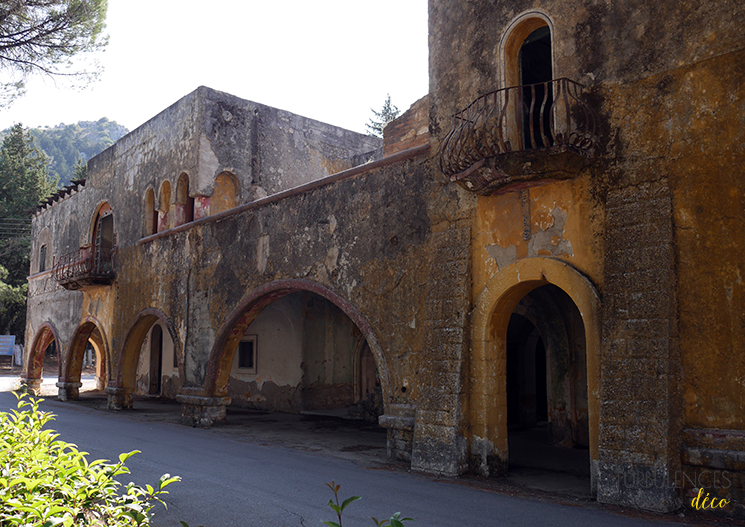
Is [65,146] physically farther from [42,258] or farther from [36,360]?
[36,360]

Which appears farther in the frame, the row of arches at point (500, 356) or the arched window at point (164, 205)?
the arched window at point (164, 205)

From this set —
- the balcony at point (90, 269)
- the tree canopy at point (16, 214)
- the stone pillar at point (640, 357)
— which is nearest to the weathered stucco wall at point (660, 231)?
the stone pillar at point (640, 357)

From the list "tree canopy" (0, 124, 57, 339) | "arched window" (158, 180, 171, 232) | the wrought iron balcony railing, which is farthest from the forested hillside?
the wrought iron balcony railing

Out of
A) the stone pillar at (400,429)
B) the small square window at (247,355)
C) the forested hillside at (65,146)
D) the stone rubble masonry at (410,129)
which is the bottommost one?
the stone pillar at (400,429)

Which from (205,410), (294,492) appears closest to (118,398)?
(205,410)

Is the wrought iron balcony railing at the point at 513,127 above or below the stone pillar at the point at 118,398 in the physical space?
above

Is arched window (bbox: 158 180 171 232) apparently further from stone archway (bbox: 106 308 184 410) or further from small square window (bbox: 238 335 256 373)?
small square window (bbox: 238 335 256 373)

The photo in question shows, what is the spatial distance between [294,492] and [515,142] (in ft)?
16.5

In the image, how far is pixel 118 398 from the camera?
16.3 metres

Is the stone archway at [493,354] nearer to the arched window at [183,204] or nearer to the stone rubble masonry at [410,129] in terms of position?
the stone rubble masonry at [410,129]

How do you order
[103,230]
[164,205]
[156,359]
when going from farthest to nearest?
[156,359], [103,230], [164,205]

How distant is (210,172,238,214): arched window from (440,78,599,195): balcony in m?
8.82

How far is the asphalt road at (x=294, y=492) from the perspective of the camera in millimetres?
5488

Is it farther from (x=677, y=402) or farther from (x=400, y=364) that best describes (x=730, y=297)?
(x=400, y=364)
